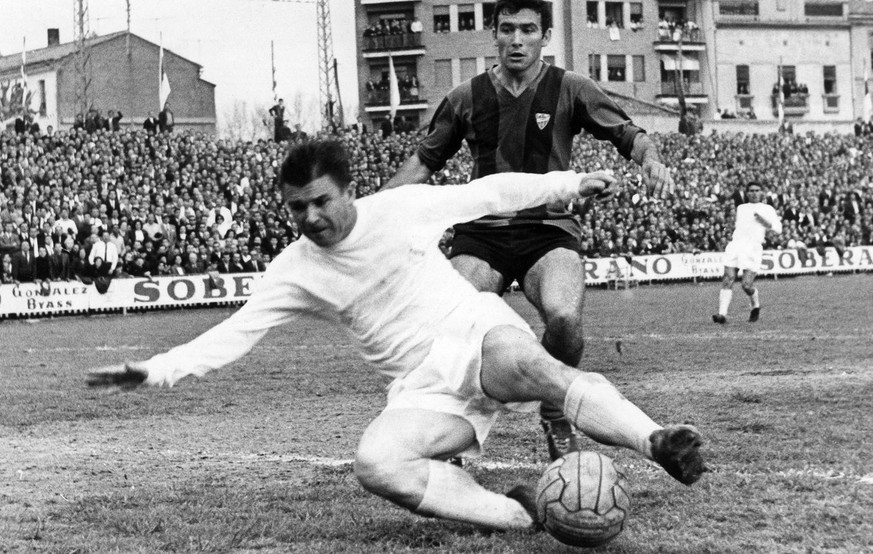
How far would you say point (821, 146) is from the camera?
44.1 m

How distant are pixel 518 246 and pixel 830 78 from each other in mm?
71772

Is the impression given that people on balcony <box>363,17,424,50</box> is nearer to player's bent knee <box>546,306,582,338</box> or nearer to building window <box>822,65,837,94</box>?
building window <box>822,65,837,94</box>

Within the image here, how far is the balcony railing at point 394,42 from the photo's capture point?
221ft

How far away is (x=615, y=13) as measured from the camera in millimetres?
70438

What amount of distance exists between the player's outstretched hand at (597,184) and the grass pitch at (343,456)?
138 cm

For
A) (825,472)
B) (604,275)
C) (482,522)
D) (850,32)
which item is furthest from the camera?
(850,32)

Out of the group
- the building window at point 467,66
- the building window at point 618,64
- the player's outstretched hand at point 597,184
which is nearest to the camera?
the player's outstretched hand at point 597,184

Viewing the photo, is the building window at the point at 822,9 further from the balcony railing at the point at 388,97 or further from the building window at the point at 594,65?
the balcony railing at the point at 388,97

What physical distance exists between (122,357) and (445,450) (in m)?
10.1

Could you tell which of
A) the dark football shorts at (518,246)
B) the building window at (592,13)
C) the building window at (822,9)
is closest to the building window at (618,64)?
the building window at (592,13)

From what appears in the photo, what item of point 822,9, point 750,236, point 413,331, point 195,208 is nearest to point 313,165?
point 413,331

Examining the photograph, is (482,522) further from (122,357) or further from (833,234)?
(833,234)

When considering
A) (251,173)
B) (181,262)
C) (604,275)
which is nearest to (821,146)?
(604,275)

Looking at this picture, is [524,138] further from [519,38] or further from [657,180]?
[657,180]
